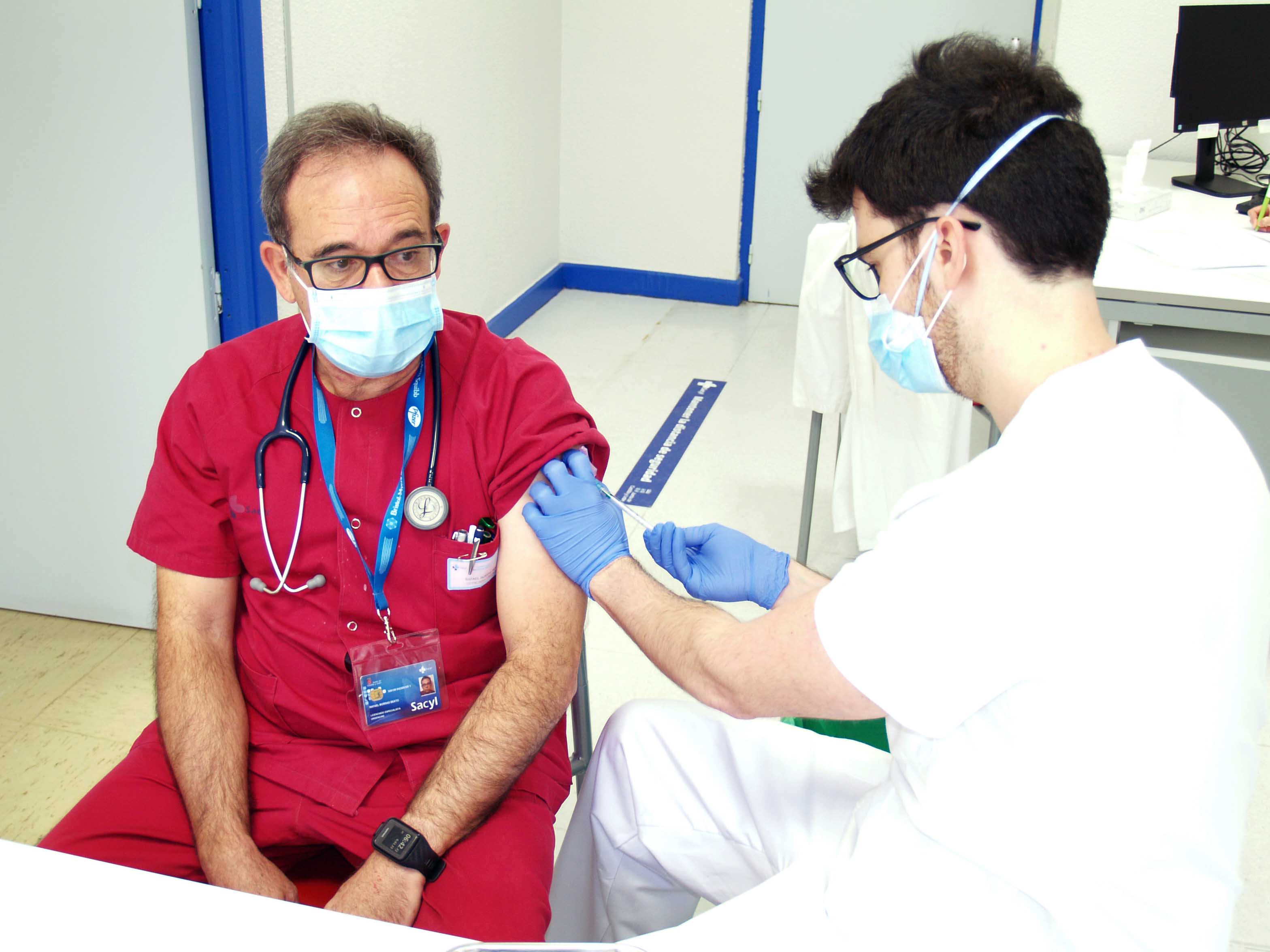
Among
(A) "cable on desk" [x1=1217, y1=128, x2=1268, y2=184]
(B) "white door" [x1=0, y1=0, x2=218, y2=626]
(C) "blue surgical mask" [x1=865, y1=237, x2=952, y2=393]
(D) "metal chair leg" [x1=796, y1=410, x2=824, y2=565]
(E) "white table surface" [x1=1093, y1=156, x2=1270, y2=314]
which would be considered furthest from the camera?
(A) "cable on desk" [x1=1217, y1=128, x2=1268, y2=184]

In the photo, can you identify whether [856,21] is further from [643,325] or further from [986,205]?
[986,205]

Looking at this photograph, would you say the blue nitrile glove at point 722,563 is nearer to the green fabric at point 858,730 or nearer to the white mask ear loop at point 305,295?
the green fabric at point 858,730

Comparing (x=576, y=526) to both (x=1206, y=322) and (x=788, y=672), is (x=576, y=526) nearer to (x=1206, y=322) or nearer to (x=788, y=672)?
(x=788, y=672)

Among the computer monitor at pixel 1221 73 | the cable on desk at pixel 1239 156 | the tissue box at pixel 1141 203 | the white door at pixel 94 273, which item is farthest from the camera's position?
the cable on desk at pixel 1239 156

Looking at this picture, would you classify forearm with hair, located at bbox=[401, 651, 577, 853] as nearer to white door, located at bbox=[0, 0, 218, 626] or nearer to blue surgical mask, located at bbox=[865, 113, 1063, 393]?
blue surgical mask, located at bbox=[865, 113, 1063, 393]

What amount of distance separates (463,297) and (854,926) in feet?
9.83

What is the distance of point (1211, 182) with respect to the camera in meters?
3.18

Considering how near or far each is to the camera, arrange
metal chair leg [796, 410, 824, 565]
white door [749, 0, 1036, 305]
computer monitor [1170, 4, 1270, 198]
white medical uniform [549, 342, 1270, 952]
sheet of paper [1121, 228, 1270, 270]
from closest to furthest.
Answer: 1. white medical uniform [549, 342, 1270, 952]
2. sheet of paper [1121, 228, 1270, 270]
3. metal chair leg [796, 410, 824, 565]
4. computer monitor [1170, 4, 1270, 198]
5. white door [749, 0, 1036, 305]

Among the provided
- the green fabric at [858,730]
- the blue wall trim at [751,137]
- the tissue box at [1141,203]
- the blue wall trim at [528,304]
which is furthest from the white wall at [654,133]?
the green fabric at [858,730]

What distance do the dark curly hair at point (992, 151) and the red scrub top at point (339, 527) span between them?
0.49 meters

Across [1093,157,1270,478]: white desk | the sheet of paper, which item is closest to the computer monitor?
the sheet of paper

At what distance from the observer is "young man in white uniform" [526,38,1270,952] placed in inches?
35.3

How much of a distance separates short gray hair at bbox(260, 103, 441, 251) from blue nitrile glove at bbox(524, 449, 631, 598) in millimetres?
434

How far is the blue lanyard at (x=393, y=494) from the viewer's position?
53.1 inches
